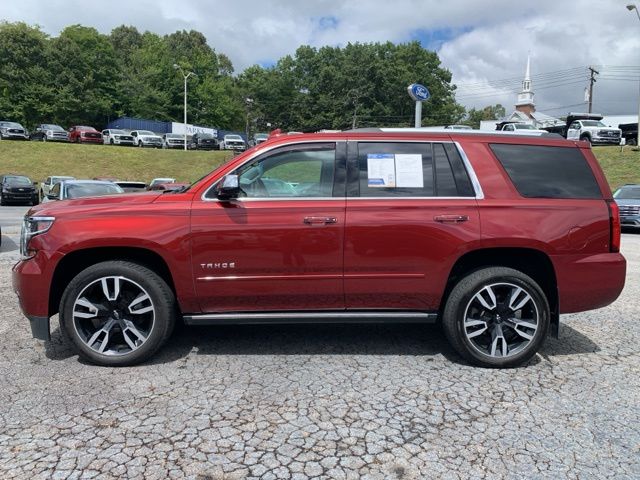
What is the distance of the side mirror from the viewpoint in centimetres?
382

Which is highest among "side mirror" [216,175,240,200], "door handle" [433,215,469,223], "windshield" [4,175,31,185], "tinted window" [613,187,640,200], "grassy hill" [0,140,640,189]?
"grassy hill" [0,140,640,189]

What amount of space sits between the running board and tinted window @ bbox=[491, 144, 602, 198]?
136cm

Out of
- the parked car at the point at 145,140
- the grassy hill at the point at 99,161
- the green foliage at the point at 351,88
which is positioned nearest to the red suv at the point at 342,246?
the grassy hill at the point at 99,161

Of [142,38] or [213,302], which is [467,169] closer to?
[213,302]

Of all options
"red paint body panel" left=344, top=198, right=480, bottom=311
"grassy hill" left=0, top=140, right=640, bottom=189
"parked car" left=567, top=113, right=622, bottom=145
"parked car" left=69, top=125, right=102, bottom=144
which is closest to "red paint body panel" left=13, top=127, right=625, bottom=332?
"red paint body panel" left=344, top=198, right=480, bottom=311

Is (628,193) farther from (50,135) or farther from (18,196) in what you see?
(50,135)

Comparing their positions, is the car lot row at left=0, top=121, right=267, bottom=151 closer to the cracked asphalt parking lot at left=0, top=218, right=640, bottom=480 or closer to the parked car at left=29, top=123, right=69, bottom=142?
the parked car at left=29, top=123, right=69, bottom=142

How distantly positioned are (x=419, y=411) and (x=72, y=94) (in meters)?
66.2

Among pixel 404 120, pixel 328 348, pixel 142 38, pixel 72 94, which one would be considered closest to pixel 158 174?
pixel 72 94

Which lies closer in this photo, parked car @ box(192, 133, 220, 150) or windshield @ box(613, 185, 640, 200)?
windshield @ box(613, 185, 640, 200)

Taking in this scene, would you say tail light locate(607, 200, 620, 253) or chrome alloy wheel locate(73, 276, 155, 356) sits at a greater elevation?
tail light locate(607, 200, 620, 253)

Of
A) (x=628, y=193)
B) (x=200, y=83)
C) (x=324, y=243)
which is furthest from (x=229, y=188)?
(x=200, y=83)

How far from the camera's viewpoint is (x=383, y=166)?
407cm

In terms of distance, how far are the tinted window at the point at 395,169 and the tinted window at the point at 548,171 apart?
62cm
